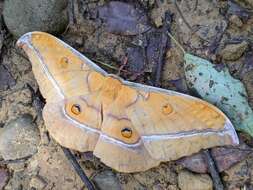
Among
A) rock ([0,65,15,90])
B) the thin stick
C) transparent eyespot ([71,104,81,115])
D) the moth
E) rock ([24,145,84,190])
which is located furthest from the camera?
rock ([0,65,15,90])

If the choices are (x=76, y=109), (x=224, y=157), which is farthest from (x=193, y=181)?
(x=76, y=109)

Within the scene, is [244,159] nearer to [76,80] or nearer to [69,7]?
[76,80]

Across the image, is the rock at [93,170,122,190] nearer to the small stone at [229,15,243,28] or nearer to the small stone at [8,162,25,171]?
the small stone at [8,162,25,171]

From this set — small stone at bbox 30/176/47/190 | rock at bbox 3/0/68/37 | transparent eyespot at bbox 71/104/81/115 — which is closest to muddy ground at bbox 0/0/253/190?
small stone at bbox 30/176/47/190

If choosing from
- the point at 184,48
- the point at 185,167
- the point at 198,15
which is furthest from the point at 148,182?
the point at 198,15

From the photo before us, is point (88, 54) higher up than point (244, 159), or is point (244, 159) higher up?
point (88, 54)

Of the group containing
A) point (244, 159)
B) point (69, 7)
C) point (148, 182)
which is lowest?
point (148, 182)
